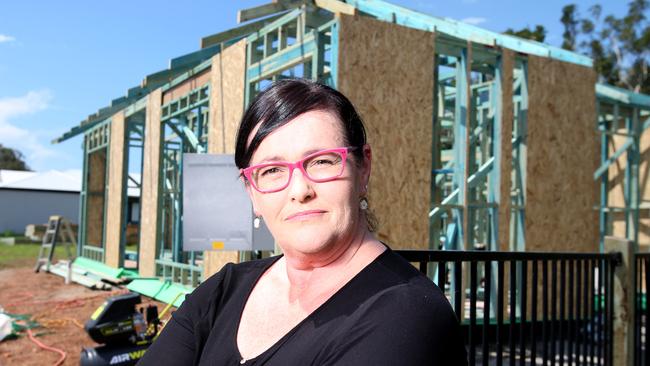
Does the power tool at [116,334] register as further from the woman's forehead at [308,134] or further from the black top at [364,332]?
the woman's forehead at [308,134]

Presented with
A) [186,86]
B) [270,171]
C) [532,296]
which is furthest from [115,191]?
[270,171]

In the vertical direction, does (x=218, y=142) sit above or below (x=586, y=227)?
above

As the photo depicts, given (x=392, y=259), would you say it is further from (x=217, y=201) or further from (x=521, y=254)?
(x=217, y=201)

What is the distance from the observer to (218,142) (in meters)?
8.23

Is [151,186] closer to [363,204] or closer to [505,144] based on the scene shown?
[505,144]

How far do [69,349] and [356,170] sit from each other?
6.38 meters

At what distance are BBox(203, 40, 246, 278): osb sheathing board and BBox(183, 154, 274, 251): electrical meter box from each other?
9.43 feet

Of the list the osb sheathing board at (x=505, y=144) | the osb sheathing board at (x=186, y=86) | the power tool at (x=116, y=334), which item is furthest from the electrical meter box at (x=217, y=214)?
the osb sheathing board at (x=186, y=86)

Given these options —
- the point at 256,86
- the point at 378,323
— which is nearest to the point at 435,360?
the point at 378,323

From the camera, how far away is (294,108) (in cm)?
134

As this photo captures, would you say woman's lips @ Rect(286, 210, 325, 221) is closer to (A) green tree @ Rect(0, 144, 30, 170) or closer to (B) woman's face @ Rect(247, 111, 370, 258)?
(B) woman's face @ Rect(247, 111, 370, 258)

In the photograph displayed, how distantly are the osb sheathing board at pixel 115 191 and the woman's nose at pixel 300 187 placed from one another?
465 inches

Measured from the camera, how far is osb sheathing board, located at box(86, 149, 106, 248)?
1502cm

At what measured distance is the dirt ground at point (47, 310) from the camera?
21.0 ft
